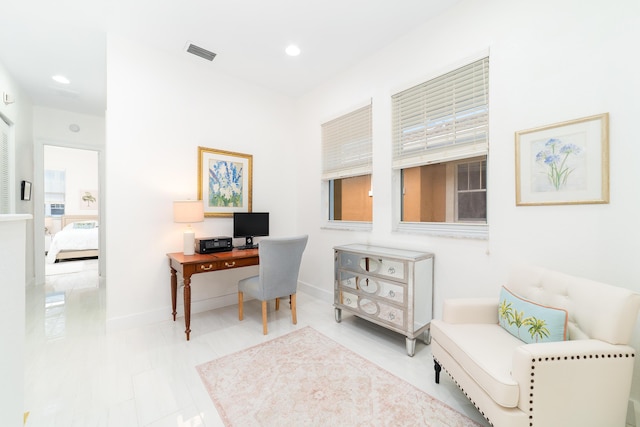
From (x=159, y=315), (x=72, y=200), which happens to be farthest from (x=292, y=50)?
(x=72, y=200)

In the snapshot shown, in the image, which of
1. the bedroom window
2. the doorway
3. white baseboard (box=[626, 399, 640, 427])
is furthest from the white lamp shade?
the bedroom window

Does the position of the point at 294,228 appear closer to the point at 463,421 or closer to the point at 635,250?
the point at 463,421

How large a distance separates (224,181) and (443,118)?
2.59 m

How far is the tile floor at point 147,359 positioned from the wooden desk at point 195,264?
0.32 meters

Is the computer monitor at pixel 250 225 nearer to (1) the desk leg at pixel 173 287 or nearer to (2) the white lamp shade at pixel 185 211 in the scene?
(2) the white lamp shade at pixel 185 211

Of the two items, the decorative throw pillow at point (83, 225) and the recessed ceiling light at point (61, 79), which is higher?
the recessed ceiling light at point (61, 79)

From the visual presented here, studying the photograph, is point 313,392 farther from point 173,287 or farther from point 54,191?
point 54,191

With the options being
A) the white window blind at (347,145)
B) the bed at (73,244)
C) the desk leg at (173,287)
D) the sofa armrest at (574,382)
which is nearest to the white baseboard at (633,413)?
the sofa armrest at (574,382)

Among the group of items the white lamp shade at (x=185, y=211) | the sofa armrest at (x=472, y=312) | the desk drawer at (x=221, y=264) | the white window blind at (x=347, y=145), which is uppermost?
the white window blind at (x=347, y=145)

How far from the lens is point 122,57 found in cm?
271

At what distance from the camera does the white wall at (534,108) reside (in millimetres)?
1531

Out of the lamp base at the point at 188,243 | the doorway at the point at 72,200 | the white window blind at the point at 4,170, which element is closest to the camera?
the lamp base at the point at 188,243

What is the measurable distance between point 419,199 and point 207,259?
2236 millimetres

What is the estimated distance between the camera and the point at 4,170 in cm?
342
